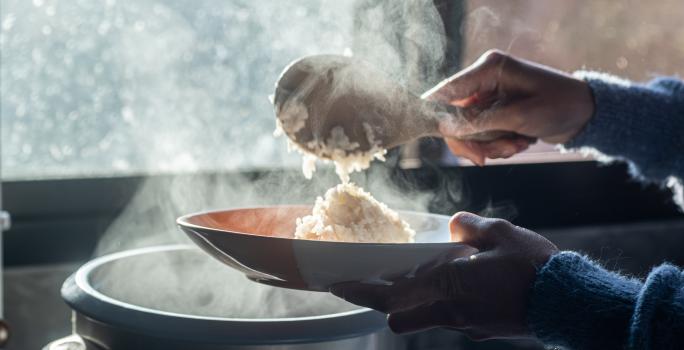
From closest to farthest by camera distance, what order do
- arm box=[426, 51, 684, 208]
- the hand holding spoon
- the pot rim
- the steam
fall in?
the pot rim → the hand holding spoon → arm box=[426, 51, 684, 208] → the steam

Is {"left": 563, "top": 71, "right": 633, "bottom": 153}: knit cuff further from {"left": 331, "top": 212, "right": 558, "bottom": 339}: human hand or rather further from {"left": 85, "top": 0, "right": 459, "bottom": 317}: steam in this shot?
{"left": 331, "top": 212, "right": 558, "bottom": 339}: human hand

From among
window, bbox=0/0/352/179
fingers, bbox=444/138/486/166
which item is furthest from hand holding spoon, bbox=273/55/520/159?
window, bbox=0/0/352/179

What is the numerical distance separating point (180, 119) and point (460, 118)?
69cm

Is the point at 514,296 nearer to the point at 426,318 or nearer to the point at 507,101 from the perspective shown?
the point at 426,318

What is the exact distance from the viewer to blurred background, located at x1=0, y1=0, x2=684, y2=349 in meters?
1.37

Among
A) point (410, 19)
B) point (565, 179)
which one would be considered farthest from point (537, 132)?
point (565, 179)

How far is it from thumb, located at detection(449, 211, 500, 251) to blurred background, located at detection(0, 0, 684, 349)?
0.57 meters

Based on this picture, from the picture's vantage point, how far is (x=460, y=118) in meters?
1.08

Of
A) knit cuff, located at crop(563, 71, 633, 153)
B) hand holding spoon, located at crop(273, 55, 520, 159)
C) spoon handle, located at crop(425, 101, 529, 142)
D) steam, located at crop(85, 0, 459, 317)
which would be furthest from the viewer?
steam, located at crop(85, 0, 459, 317)

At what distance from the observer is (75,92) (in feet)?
4.67

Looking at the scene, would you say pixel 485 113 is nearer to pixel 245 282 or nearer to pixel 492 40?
pixel 245 282

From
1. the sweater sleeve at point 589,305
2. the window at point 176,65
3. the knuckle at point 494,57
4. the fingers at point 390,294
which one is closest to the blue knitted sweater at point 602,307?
the sweater sleeve at point 589,305

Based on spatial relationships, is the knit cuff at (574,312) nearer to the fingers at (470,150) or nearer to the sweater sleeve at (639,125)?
the fingers at (470,150)

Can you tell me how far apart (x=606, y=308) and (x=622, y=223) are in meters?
1.32
